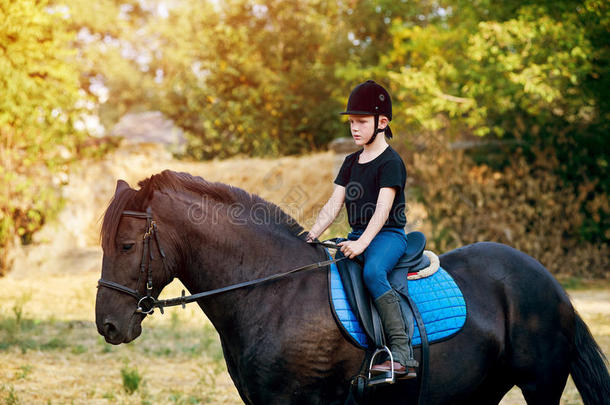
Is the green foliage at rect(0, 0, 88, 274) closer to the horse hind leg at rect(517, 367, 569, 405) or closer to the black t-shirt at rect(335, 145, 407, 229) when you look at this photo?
the black t-shirt at rect(335, 145, 407, 229)

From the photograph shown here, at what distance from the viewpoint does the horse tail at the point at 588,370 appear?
10.6 feet

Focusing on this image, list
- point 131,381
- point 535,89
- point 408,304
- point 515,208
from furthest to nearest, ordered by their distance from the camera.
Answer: point 515,208, point 535,89, point 131,381, point 408,304

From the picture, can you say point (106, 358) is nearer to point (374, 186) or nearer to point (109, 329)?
point (109, 329)

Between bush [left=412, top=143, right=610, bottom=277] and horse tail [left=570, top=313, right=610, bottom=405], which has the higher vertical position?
bush [left=412, top=143, right=610, bottom=277]

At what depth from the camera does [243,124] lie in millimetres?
19125

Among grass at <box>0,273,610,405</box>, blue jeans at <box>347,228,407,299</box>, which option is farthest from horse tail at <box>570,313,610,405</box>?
grass at <box>0,273,610,405</box>

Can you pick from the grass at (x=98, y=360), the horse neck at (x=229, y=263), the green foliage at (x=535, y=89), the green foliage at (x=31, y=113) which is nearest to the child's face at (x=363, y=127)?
the horse neck at (x=229, y=263)

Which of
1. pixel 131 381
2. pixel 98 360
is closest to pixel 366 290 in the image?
pixel 131 381

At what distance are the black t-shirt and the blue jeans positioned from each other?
6cm

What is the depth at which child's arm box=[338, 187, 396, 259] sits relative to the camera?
9.52 ft

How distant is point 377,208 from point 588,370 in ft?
5.31

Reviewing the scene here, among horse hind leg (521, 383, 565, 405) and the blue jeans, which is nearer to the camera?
the blue jeans

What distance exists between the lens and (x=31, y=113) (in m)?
11.2

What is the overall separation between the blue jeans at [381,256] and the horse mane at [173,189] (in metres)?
0.40
